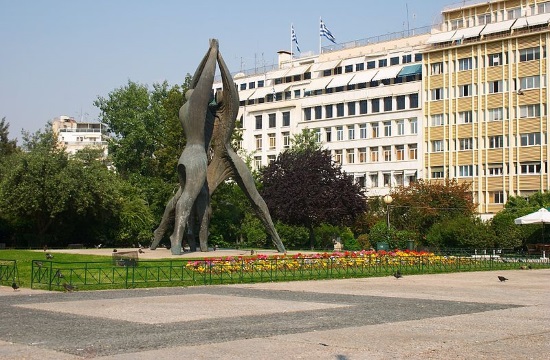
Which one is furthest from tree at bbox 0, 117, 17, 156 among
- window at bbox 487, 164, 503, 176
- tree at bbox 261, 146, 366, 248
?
window at bbox 487, 164, 503, 176

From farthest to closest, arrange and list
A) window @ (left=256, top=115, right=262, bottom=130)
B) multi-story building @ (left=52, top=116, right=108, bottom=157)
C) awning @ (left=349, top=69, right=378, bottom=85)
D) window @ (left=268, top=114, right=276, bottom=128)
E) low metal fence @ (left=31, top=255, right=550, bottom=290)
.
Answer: multi-story building @ (left=52, top=116, right=108, bottom=157) < window @ (left=256, top=115, right=262, bottom=130) < window @ (left=268, top=114, right=276, bottom=128) < awning @ (left=349, top=69, right=378, bottom=85) < low metal fence @ (left=31, top=255, right=550, bottom=290)

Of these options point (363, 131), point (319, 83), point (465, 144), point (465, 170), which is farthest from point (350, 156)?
point (465, 170)

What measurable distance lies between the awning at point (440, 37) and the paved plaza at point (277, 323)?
55.2m

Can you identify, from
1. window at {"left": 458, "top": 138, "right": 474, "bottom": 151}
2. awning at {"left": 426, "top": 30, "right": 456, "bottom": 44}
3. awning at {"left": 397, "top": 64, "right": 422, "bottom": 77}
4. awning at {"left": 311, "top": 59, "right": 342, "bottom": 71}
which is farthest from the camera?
awning at {"left": 311, "top": 59, "right": 342, "bottom": 71}

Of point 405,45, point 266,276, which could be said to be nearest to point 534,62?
point 405,45

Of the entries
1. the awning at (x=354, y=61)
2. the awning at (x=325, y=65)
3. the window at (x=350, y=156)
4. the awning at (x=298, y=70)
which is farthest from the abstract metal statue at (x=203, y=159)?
the awning at (x=298, y=70)

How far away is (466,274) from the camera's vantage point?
31.7 metres

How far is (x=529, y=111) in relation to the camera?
70000 millimetres

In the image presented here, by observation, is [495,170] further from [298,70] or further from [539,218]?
[539,218]

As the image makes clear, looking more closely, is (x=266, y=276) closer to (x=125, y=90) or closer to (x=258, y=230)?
(x=258, y=230)

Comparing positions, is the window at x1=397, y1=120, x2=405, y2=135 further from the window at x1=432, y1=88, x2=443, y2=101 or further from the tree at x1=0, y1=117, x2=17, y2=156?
the tree at x1=0, y1=117, x2=17, y2=156

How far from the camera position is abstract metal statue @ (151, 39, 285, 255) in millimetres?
33906

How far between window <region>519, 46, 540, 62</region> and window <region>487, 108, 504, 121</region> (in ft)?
16.5

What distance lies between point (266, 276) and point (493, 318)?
11907 mm
